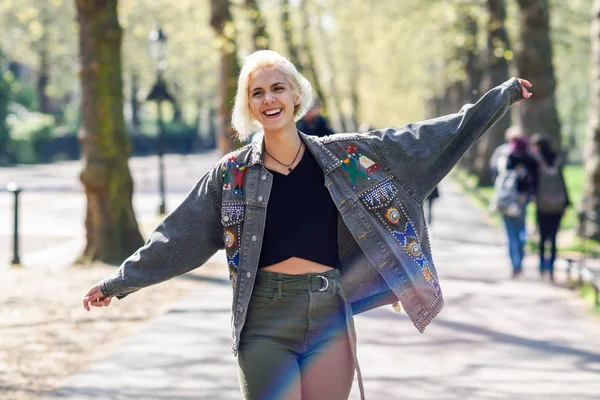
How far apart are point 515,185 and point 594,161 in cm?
370

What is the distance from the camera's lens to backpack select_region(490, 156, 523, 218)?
11727 millimetres

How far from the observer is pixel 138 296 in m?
10.9

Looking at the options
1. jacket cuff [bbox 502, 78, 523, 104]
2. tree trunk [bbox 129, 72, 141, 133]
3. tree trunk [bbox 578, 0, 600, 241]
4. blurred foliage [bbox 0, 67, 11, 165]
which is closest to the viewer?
jacket cuff [bbox 502, 78, 523, 104]

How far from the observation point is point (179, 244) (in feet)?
12.8

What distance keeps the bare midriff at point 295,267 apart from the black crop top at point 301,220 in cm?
1

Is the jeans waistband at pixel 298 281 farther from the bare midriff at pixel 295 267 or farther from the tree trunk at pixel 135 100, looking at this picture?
the tree trunk at pixel 135 100

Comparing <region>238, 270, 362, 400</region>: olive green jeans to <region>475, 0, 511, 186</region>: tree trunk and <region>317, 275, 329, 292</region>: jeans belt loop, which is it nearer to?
<region>317, 275, 329, 292</region>: jeans belt loop

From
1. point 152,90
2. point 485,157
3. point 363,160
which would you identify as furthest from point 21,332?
point 485,157

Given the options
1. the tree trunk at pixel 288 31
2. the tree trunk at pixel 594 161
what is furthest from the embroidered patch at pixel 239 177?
the tree trunk at pixel 288 31

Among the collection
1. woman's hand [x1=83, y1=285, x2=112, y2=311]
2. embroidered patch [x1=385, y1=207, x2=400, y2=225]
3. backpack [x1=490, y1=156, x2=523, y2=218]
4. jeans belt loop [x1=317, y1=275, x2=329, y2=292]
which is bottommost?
backpack [x1=490, y1=156, x2=523, y2=218]

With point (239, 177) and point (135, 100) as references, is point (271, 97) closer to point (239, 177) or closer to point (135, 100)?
point (239, 177)

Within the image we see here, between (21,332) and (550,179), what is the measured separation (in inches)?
245

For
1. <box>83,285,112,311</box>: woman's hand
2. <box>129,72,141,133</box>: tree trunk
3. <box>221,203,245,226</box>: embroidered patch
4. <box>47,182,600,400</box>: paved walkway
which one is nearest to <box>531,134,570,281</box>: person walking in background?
<box>47,182,600,400</box>: paved walkway

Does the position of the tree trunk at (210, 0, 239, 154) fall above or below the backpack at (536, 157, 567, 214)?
above
